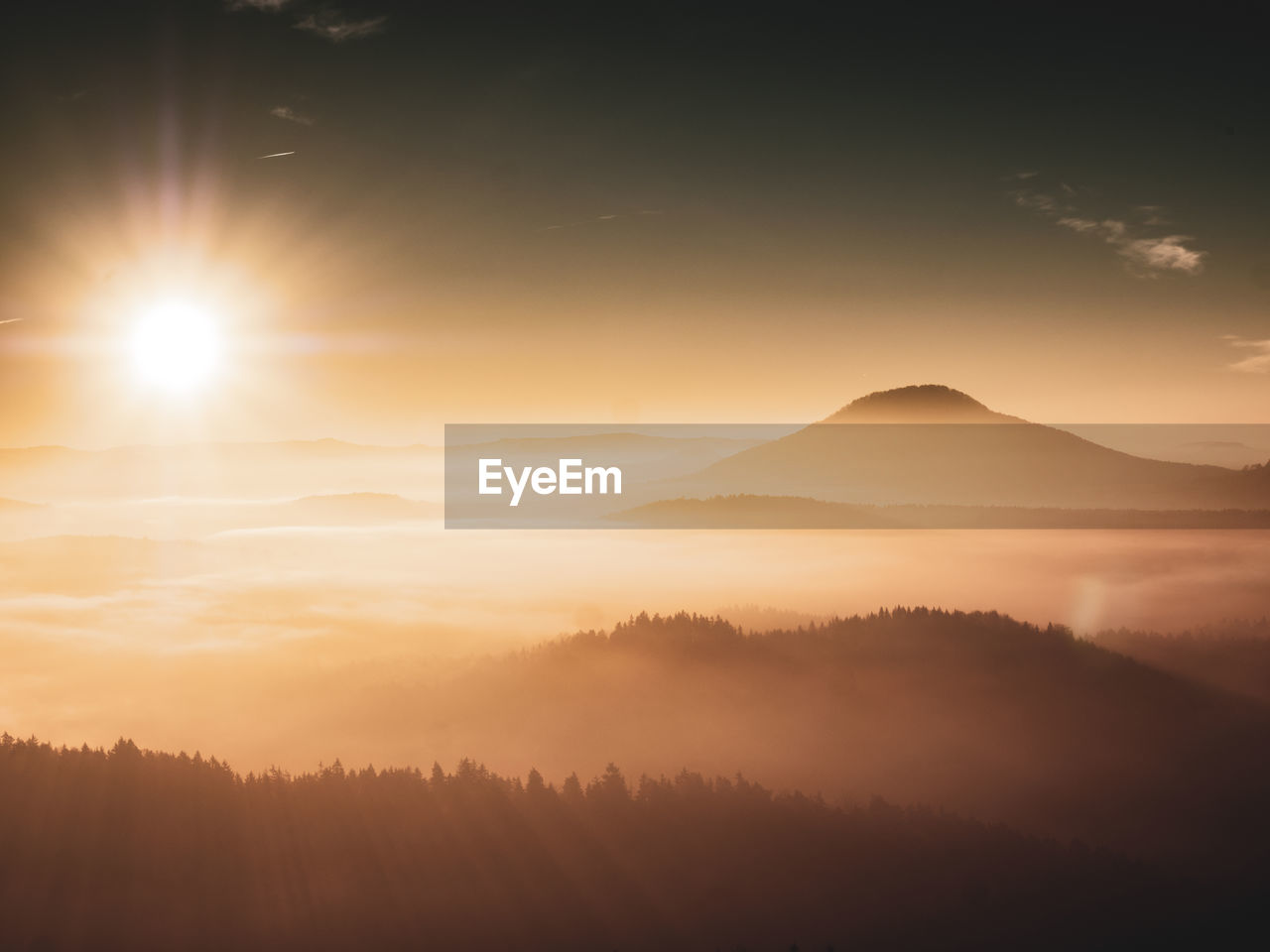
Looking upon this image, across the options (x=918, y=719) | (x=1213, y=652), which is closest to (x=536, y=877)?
(x=918, y=719)

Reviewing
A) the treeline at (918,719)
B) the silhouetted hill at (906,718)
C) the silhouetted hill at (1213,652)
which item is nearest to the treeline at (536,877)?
the treeline at (918,719)

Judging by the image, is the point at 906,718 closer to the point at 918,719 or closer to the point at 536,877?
the point at 918,719

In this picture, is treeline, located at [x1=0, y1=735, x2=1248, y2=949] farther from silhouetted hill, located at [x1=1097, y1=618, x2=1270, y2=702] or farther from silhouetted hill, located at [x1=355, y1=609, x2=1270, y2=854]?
silhouetted hill, located at [x1=1097, y1=618, x2=1270, y2=702]

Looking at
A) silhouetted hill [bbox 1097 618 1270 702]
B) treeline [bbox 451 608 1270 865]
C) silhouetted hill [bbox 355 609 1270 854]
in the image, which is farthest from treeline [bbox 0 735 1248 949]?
silhouetted hill [bbox 1097 618 1270 702]

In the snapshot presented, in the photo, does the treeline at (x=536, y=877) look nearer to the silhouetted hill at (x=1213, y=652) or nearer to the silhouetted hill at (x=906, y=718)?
the silhouetted hill at (x=906, y=718)

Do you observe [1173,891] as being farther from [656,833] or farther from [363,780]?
[363,780]

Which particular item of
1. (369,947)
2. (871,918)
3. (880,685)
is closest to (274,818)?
(369,947)

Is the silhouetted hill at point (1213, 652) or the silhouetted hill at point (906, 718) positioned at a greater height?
the silhouetted hill at point (1213, 652)
